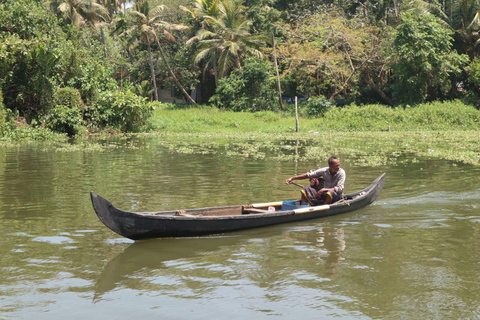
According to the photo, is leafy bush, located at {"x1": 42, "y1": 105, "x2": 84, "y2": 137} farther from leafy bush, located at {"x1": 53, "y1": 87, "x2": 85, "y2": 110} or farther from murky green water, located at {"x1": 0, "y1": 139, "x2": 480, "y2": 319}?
murky green water, located at {"x1": 0, "y1": 139, "x2": 480, "y2": 319}

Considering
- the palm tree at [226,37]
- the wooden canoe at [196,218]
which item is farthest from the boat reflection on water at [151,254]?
the palm tree at [226,37]

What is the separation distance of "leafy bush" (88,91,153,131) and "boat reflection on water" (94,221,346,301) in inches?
897

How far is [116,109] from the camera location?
102 ft

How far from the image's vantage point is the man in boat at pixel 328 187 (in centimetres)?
1022

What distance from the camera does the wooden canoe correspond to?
7609 mm

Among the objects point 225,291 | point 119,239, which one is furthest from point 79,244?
point 225,291

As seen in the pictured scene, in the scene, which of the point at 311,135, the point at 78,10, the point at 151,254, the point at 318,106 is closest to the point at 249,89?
the point at 318,106

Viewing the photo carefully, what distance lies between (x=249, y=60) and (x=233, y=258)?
31072mm

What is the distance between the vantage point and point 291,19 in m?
38.9

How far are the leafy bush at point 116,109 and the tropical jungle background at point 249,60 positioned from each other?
6 cm

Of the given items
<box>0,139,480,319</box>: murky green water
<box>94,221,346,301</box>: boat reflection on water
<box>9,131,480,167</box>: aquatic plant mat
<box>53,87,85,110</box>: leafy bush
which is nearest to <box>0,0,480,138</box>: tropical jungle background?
<box>53,87,85,110</box>: leafy bush

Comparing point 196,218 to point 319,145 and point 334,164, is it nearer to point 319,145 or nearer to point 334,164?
point 334,164

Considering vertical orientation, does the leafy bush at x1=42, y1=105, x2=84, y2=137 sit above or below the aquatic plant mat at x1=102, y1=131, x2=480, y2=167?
above

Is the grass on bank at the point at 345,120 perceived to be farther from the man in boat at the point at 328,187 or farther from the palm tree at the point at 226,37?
the man in boat at the point at 328,187
